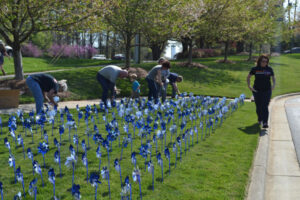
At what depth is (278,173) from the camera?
17.4 feet

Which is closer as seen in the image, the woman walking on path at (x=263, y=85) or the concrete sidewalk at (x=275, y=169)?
the concrete sidewalk at (x=275, y=169)

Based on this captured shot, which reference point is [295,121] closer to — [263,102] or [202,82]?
[263,102]

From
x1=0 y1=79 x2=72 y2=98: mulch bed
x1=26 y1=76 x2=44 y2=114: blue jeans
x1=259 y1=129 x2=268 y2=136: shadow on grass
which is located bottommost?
x1=259 y1=129 x2=268 y2=136: shadow on grass

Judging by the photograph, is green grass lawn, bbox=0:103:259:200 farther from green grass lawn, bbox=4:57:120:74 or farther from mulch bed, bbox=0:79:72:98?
green grass lawn, bbox=4:57:120:74

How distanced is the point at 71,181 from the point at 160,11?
1609 cm

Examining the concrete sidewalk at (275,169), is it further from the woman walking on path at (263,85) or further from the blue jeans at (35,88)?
the blue jeans at (35,88)

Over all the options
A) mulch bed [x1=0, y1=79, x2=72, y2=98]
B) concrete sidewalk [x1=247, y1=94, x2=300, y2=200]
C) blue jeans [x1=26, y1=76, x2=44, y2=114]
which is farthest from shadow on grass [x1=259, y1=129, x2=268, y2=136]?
mulch bed [x1=0, y1=79, x2=72, y2=98]

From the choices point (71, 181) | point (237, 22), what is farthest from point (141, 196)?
point (237, 22)

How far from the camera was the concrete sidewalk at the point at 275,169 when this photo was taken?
4484mm

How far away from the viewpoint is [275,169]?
5.52 metres

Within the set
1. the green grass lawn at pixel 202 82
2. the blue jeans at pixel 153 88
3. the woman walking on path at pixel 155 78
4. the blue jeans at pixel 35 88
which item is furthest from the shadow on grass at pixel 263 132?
the green grass lawn at pixel 202 82

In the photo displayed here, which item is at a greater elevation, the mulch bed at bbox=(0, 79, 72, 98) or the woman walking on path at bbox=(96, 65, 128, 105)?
the woman walking on path at bbox=(96, 65, 128, 105)

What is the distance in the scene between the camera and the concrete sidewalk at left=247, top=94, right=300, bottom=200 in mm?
4484

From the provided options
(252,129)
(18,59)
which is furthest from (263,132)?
(18,59)
